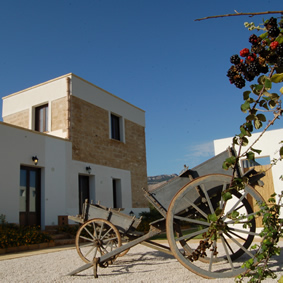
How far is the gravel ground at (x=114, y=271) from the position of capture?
4.41 metres

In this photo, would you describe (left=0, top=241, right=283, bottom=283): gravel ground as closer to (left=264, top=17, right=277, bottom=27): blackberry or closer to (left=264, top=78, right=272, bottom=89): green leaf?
(left=264, top=78, right=272, bottom=89): green leaf

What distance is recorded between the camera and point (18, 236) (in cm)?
916

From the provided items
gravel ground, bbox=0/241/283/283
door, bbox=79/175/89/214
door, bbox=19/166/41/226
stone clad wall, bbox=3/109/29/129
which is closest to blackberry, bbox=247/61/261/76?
gravel ground, bbox=0/241/283/283

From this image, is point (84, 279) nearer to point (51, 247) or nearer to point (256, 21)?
point (256, 21)

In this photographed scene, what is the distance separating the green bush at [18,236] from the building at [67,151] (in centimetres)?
64

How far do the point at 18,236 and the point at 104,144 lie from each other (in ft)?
22.0

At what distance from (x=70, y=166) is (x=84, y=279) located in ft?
28.6

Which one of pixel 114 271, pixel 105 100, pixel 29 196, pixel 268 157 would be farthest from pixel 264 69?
pixel 105 100

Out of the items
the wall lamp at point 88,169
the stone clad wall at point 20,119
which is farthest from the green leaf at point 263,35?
the stone clad wall at point 20,119

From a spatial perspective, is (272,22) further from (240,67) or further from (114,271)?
(114,271)

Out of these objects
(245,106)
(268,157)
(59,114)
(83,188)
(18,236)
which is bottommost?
(18,236)

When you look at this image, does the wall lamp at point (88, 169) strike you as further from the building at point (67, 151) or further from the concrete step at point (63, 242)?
the concrete step at point (63, 242)

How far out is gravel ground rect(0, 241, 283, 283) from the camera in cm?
441

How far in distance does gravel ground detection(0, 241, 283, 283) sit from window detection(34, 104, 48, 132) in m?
8.32
